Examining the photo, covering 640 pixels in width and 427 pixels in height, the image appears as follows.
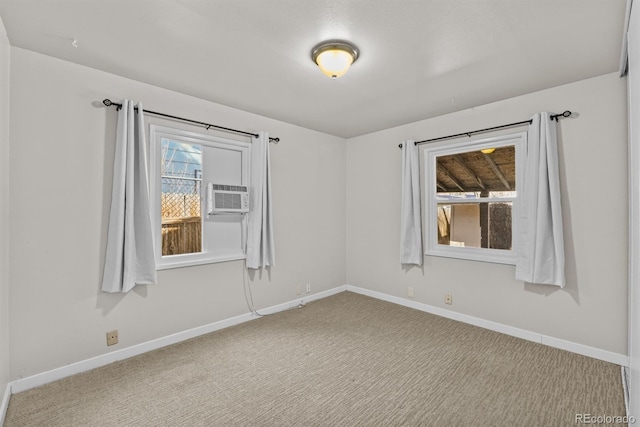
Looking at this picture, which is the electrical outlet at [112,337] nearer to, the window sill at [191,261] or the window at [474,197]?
the window sill at [191,261]

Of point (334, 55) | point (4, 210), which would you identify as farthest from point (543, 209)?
point (4, 210)

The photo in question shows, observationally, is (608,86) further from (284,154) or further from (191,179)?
(191,179)

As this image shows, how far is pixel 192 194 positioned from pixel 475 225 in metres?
3.23

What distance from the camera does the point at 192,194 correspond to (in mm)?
3295

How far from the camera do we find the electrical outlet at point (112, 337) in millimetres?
2651

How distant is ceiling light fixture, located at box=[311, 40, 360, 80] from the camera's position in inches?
85.5

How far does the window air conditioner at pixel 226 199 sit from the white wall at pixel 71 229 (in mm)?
636

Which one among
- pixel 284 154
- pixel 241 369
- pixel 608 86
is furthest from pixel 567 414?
pixel 284 154

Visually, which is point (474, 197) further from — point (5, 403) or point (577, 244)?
point (5, 403)

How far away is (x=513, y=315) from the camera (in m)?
3.23

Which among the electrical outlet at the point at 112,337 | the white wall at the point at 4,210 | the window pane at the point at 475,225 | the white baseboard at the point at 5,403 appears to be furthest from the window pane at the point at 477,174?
the white baseboard at the point at 5,403

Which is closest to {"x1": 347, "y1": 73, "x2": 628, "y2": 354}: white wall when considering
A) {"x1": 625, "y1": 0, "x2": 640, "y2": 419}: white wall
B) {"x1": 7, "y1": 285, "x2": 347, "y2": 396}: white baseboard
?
{"x1": 625, "y1": 0, "x2": 640, "y2": 419}: white wall

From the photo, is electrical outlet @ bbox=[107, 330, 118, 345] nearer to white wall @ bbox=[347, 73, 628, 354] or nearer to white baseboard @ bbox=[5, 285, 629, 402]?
white baseboard @ bbox=[5, 285, 629, 402]

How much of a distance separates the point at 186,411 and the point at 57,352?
49.3 inches
